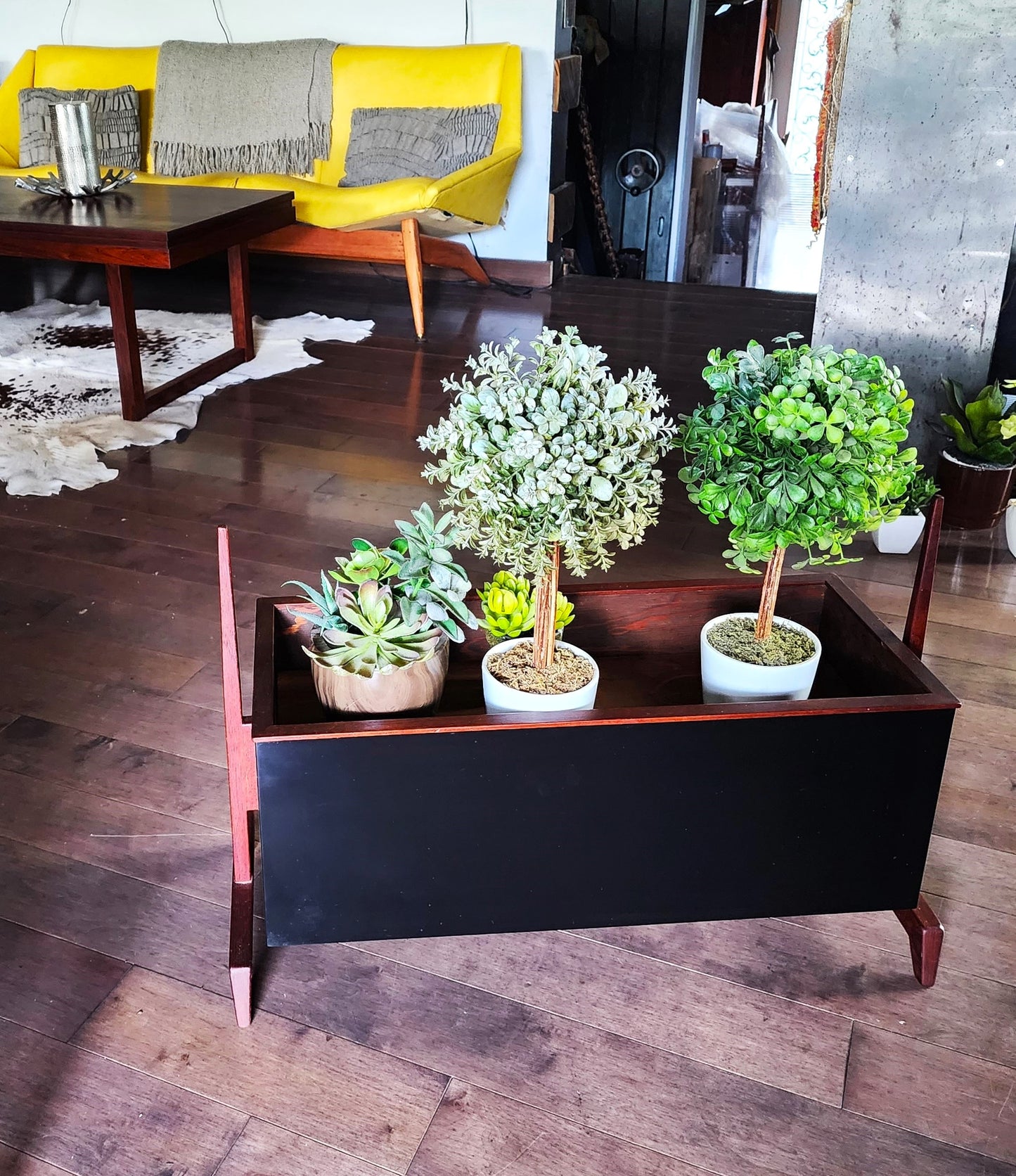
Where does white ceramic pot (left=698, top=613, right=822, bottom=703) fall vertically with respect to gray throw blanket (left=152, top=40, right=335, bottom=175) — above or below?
below

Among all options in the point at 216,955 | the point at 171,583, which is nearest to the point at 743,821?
the point at 216,955

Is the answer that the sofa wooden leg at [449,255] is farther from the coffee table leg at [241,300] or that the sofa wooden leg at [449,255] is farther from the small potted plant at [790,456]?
the small potted plant at [790,456]

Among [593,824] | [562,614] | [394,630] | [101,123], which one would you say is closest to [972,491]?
[562,614]

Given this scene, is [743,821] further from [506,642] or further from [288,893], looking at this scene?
[288,893]

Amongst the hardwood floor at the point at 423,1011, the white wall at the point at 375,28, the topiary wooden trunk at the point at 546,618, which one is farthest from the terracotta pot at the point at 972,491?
the white wall at the point at 375,28

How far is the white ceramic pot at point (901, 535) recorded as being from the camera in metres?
2.47

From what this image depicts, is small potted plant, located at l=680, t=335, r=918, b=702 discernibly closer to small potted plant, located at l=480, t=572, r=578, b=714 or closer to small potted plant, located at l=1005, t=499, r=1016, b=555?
small potted plant, located at l=480, t=572, r=578, b=714

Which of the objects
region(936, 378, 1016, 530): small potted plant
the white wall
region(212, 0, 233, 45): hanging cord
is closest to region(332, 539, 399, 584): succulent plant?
region(936, 378, 1016, 530): small potted plant

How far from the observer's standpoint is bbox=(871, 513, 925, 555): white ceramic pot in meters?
2.47

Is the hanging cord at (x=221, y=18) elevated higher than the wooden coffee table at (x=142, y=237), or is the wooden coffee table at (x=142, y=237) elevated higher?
the hanging cord at (x=221, y=18)

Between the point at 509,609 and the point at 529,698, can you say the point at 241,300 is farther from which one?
the point at 529,698

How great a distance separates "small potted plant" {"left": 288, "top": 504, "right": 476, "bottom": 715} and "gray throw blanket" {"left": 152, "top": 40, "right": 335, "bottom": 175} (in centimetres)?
400

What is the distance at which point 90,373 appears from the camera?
3.58 metres

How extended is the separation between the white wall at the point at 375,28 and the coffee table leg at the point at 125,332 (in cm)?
216
